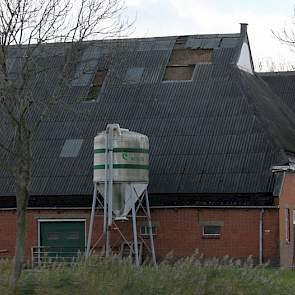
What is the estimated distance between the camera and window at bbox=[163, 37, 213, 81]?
140ft

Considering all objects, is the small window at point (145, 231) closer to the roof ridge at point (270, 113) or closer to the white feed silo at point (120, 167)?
the white feed silo at point (120, 167)

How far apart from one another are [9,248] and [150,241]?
625 cm

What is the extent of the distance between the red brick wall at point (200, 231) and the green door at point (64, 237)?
0.41 metres

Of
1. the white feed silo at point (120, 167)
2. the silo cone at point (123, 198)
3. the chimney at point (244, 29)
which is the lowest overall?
the silo cone at point (123, 198)

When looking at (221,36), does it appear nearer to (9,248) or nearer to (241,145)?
(241,145)

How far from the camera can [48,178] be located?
39.8 meters

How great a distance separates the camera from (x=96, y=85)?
141 ft

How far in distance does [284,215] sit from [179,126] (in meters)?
6.12

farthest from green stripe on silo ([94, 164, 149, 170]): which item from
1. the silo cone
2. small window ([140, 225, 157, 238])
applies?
small window ([140, 225, 157, 238])

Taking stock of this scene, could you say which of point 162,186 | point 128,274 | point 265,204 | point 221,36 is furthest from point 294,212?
point 128,274

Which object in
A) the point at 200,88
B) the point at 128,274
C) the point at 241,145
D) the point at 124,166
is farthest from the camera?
the point at 200,88

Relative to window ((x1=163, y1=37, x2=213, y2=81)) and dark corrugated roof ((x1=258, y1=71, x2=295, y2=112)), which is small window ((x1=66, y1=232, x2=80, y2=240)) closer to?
window ((x1=163, y1=37, x2=213, y2=81))

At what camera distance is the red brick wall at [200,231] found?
36406mm

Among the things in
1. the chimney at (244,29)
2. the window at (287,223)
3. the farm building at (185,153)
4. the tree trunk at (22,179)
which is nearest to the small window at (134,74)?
the farm building at (185,153)
